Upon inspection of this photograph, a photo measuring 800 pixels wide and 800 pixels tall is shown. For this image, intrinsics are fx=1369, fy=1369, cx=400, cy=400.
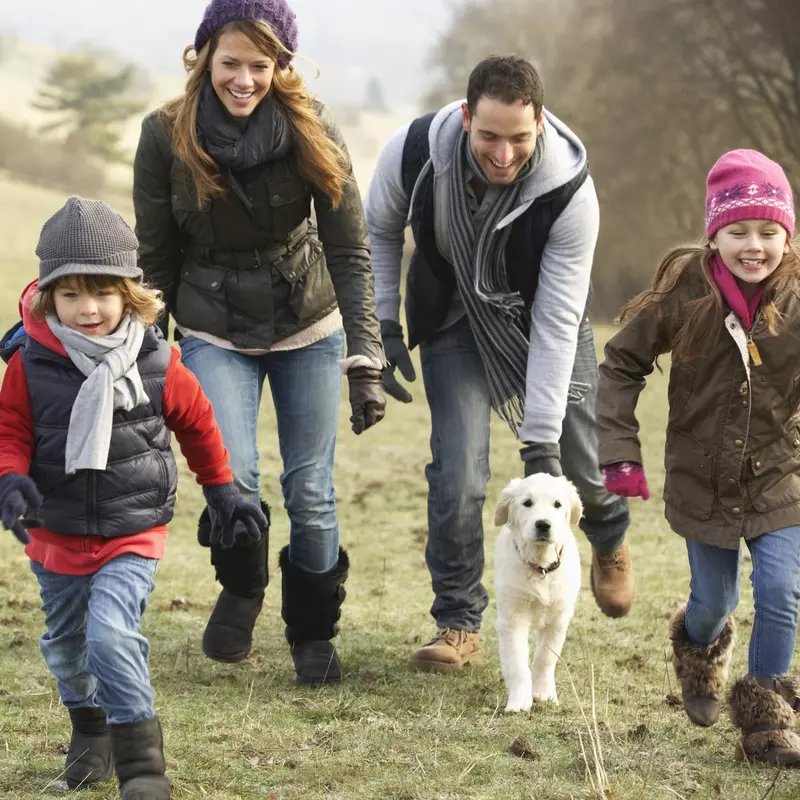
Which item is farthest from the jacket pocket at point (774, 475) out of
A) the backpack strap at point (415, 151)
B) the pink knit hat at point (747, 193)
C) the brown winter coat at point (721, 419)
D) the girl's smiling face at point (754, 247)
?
the backpack strap at point (415, 151)

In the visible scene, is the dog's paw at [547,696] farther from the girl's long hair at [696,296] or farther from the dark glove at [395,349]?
the girl's long hair at [696,296]

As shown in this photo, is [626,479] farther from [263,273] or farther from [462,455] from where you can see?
[263,273]

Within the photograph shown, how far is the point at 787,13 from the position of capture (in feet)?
101

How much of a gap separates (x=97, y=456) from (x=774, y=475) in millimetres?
2313

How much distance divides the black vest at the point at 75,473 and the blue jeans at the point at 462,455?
208 cm

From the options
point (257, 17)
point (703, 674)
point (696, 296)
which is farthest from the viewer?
point (257, 17)

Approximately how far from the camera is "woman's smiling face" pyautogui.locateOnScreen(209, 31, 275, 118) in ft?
17.0

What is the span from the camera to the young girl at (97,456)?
402 centimetres

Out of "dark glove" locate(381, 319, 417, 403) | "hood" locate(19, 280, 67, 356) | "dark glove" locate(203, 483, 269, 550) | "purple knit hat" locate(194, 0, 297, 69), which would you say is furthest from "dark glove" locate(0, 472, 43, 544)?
"dark glove" locate(381, 319, 417, 403)

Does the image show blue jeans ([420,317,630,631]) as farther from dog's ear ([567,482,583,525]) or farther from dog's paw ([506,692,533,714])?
dog's paw ([506,692,533,714])

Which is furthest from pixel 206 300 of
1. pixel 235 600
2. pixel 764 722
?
pixel 764 722

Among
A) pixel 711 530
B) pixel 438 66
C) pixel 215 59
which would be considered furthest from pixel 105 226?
pixel 438 66

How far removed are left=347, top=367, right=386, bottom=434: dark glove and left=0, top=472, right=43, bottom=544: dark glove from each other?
1736 mm

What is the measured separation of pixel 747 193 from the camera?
4.65 m
